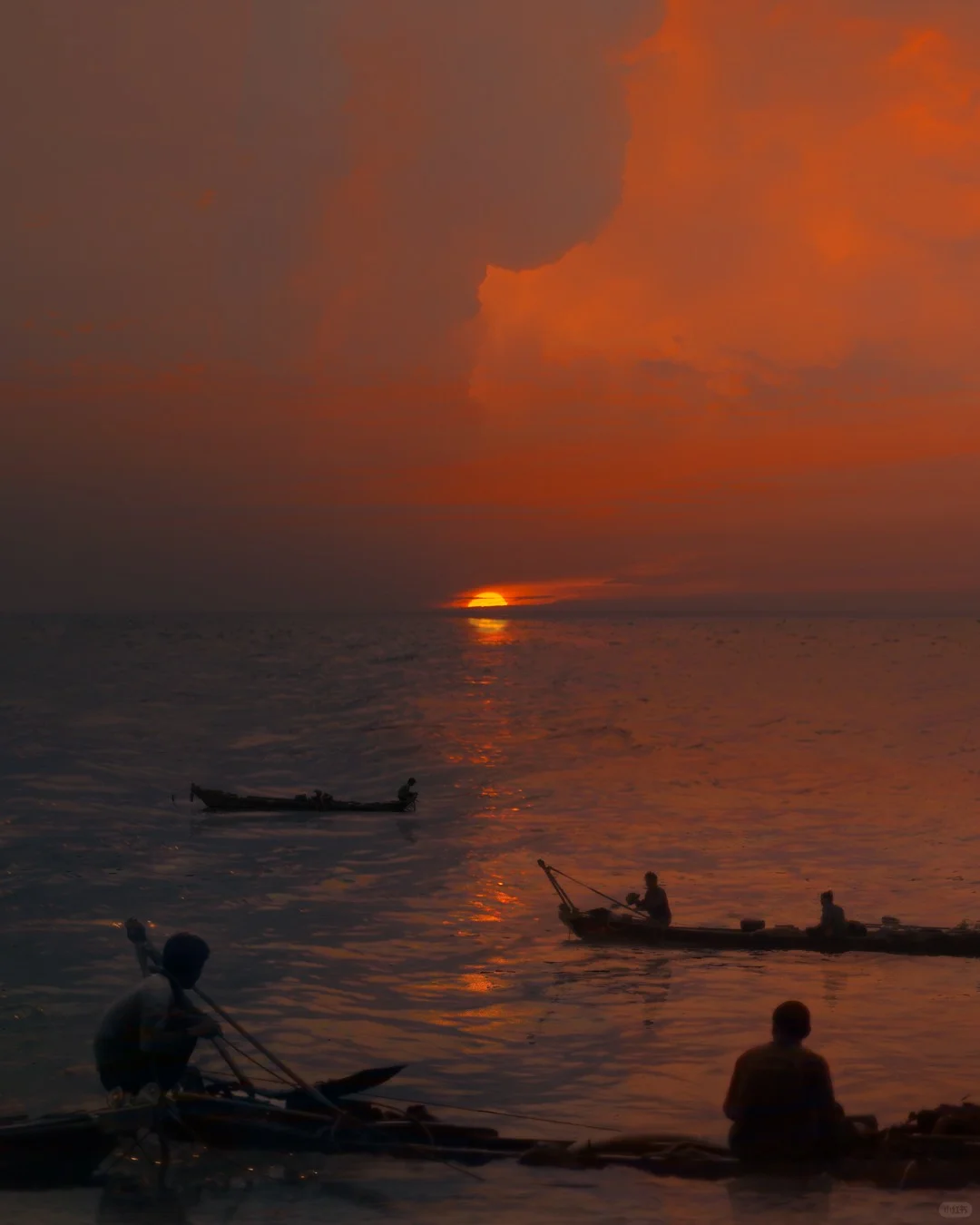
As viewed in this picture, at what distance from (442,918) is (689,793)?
27745 mm

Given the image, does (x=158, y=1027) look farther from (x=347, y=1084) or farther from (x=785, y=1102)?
(x=785, y=1102)

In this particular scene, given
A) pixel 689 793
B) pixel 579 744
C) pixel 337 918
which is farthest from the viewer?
pixel 579 744

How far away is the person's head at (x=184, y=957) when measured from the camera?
1318cm

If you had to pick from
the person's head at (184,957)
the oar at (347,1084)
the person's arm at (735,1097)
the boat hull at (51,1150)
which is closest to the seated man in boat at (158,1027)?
the person's head at (184,957)

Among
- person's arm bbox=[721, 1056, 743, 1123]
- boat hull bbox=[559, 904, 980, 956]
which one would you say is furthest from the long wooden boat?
boat hull bbox=[559, 904, 980, 956]

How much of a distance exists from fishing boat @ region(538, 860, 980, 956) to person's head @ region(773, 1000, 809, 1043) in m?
13.2

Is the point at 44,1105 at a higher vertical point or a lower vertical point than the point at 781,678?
lower

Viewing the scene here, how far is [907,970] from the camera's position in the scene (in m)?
23.5

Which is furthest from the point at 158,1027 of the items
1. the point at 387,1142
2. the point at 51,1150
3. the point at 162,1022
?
the point at 387,1142

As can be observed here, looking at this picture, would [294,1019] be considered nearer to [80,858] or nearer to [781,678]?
[80,858]

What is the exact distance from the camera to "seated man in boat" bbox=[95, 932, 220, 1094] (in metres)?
13.1

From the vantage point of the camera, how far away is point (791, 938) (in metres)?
24.7

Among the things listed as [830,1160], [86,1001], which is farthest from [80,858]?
[830,1160]

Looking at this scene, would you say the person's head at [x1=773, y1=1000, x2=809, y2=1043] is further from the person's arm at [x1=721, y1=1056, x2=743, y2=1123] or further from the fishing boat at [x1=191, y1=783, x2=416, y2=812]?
the fishing boat at [x1=191, y1=783, x2=416, y2=812]
